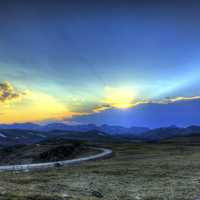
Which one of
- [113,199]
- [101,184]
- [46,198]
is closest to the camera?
[46,198]

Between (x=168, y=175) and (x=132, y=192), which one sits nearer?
(x=132, y=192)

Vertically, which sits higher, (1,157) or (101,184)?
(101,184)

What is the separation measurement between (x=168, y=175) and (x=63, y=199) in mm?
21693

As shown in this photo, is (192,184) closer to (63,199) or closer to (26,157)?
(63,199)

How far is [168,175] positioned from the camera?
117ft

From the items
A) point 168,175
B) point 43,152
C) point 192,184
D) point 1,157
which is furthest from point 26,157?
point 192,184

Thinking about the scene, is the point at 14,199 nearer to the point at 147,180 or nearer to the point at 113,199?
the point at 113,199

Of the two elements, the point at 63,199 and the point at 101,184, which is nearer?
the point at 63,199

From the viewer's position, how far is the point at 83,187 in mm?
25766

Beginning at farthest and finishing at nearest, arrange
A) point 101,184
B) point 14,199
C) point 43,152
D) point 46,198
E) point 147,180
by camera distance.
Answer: point 43,152
point 147,180
point 101,184
point 46,198
point 14,199

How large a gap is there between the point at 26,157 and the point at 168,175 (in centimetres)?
8341

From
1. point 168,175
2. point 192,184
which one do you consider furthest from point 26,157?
point 192,184

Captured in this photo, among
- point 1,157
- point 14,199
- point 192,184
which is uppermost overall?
point 14,199

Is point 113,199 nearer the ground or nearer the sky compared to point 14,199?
nearer the ground
